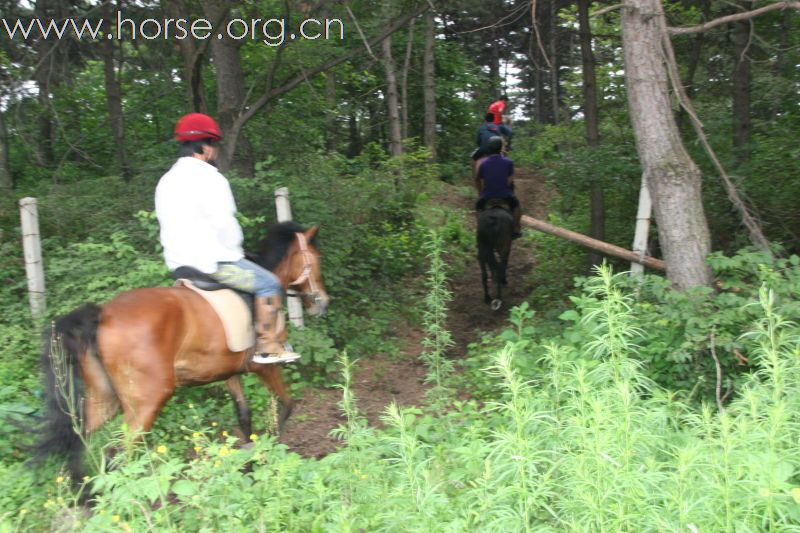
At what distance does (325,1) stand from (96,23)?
208 inches

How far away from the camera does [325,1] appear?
8.32 m

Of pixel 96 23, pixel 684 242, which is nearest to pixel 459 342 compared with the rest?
pixel 684 242

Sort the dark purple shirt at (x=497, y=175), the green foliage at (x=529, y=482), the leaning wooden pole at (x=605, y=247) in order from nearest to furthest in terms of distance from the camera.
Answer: the green foliage at (x=529, y=482) → the leaning wooden pole at (x=605, y=247) → the dark purple shirt at (x=497, y=175)

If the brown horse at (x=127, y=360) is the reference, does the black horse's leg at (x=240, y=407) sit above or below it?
below

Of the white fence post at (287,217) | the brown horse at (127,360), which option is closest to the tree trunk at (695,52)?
the white fence post at (287,217)

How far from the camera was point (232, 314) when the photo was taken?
554 centimetres

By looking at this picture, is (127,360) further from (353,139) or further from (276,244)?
(353,139)

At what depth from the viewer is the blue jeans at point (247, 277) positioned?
5.56m

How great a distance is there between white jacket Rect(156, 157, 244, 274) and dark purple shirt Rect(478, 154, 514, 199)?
541cm

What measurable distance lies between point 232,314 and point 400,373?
3.30 meters

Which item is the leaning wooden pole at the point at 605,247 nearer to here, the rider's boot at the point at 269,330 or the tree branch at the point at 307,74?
the tree branch at the point at 307,74

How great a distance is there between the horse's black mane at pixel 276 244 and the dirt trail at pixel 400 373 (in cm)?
181

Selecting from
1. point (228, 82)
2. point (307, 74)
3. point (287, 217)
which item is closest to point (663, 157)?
point (307, 74)

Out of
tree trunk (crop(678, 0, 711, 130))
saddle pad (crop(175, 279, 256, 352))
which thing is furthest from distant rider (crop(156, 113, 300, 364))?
tree trunk (crop(678, 0, 711, 130))
